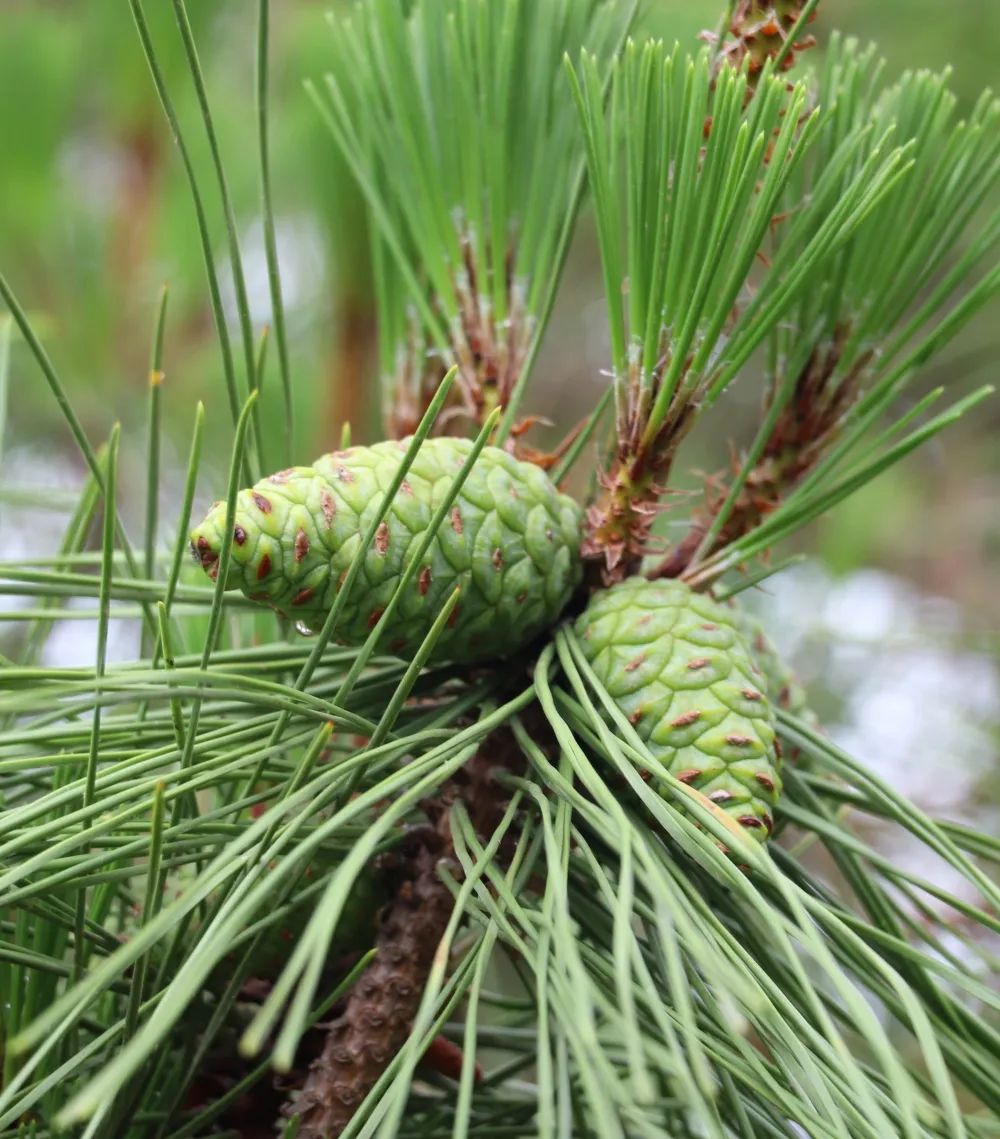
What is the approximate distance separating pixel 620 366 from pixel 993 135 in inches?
7.8

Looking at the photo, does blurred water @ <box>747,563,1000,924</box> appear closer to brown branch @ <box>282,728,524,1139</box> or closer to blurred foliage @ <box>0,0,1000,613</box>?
blurred foliage @ <box>0,0,1000,613</box>

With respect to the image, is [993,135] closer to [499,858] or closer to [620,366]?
[620,366]

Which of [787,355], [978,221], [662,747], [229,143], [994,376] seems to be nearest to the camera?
[662,747]

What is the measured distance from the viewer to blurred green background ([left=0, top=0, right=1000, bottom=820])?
3.25 ft

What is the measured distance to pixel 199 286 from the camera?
52.3 inches

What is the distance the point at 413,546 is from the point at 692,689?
4.3 inches

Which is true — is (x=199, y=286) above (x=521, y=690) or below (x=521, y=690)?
above

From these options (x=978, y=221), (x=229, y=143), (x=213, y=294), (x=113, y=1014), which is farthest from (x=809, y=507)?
(x=978, y=221)

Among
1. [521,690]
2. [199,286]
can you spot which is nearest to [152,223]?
[199,286]

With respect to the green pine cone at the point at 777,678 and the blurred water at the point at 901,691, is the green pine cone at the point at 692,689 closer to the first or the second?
the green pine cone at the point at 777,678

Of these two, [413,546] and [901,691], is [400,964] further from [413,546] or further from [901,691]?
[901,691]

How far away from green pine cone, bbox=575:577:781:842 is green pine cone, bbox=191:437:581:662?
0.03m

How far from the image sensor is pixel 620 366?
0.45 metres

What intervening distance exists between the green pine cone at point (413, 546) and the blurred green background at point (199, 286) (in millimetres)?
508
